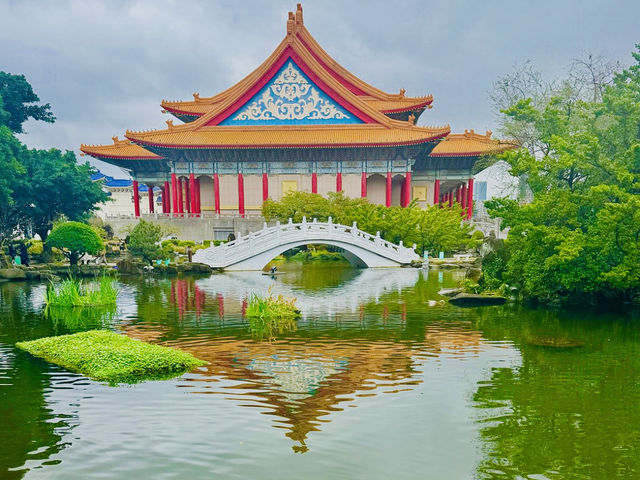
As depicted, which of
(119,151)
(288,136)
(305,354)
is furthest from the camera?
(119,151)

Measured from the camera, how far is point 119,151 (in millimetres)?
33469

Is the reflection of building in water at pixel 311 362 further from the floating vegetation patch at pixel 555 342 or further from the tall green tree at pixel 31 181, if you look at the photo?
the tall green tree at pixel 31 181

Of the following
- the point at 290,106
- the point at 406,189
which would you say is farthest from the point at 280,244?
the point at 290,106

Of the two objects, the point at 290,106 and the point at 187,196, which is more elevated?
the point at 290,106

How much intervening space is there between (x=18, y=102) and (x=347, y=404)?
92.1 feet

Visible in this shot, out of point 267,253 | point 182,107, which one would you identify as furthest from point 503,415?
point 182,107

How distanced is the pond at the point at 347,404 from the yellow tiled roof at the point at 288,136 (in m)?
18.7

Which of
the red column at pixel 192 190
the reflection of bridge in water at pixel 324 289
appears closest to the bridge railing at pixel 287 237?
the reflection of bridge in water at pixel 324 289

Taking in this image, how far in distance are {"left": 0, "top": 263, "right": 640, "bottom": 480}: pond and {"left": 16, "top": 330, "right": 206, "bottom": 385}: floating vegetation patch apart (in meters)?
0.30

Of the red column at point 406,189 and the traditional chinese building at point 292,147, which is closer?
the traditional chinese building at point 292,147

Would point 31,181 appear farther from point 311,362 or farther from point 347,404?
point 347,404

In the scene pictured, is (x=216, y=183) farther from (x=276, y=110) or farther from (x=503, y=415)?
(x=503, y=415)

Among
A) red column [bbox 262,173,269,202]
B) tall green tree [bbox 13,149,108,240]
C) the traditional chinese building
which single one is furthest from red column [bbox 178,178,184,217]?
tall green tree [bbox 13,149,108,240]

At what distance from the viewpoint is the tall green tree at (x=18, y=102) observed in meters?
26.5
